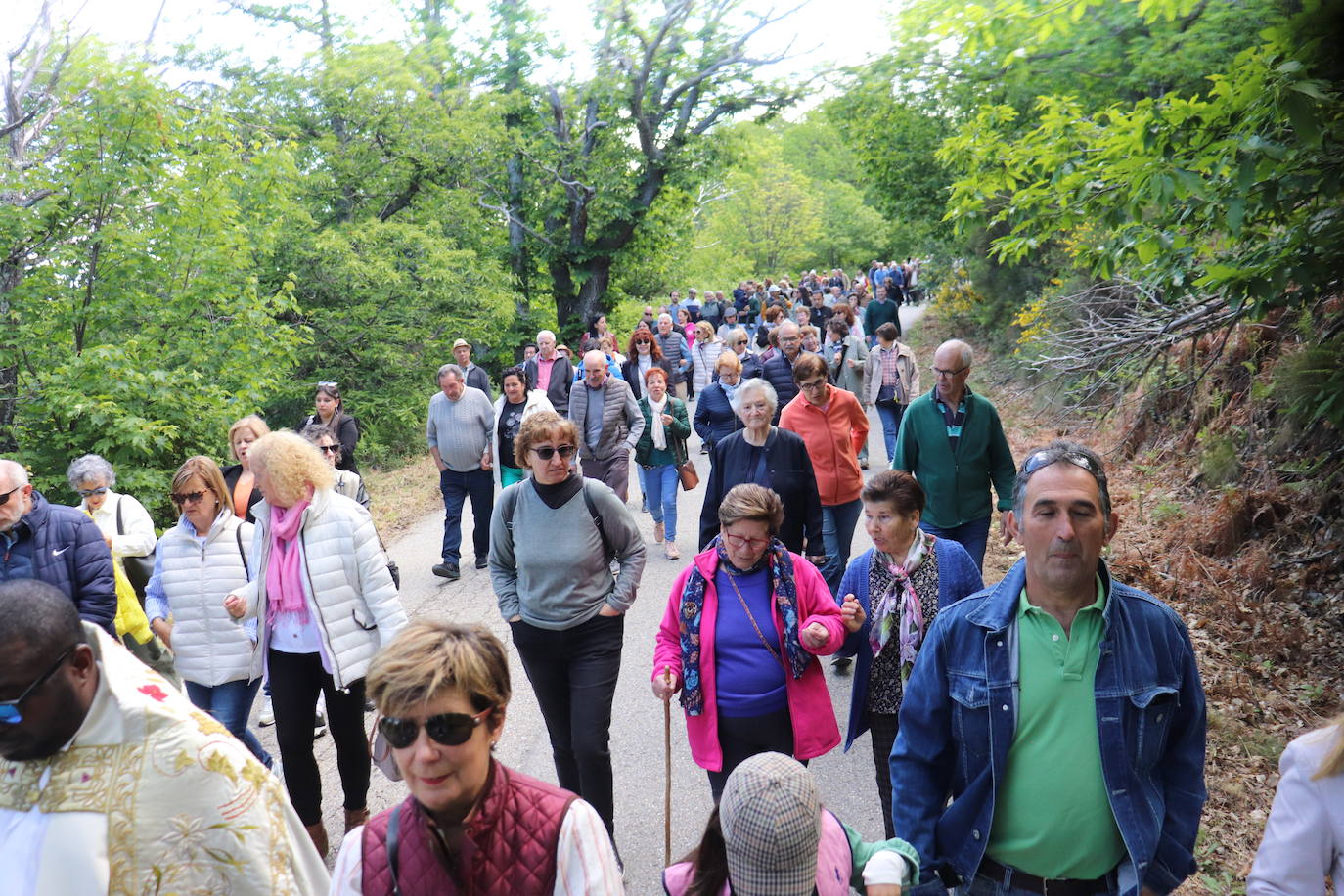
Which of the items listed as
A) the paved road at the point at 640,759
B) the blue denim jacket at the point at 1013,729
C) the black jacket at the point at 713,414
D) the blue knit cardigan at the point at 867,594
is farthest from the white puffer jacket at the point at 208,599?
the black jacket at the point at 713,414

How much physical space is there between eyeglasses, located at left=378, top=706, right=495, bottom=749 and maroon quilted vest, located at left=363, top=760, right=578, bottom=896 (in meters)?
0.14

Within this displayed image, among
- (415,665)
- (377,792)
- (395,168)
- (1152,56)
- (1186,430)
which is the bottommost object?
(377,792)

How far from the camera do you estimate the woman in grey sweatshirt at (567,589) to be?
4383 millimetres

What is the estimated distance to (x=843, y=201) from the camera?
51188 millimetres

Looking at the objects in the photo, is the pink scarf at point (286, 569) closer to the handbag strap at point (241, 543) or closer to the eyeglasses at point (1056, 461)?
the handbag strap at point (241, 543)

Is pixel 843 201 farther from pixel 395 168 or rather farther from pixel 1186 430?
pixel 1186 430

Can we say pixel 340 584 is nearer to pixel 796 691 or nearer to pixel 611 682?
pixel 611 682

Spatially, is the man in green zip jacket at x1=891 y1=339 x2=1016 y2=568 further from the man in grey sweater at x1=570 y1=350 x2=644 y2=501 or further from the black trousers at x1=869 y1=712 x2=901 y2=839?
the man in grey sweater at x1=570 y1=350 x2=644 y2=501

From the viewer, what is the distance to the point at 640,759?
5.58 m

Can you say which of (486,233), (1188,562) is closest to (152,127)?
(1188,562)

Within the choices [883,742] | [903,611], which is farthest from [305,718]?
[903,611]

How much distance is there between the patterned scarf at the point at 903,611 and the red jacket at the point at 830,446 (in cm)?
236

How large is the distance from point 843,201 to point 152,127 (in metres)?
44.4

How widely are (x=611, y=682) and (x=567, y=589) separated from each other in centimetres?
50
